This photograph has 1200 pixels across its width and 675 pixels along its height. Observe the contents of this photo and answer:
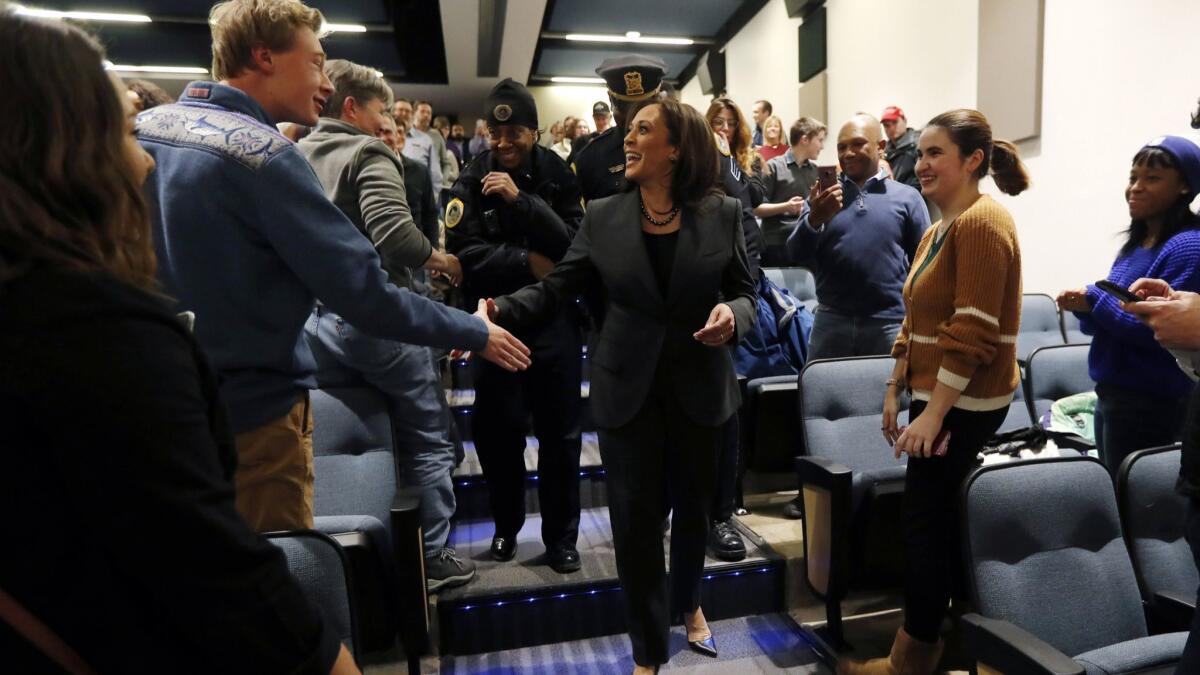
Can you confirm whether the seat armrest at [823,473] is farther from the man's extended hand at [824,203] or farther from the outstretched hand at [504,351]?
the outstretched hand at [504,351]

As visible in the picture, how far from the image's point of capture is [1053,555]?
5.00ft

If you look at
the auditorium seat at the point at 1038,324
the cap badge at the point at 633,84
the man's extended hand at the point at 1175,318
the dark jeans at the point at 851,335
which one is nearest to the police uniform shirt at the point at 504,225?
the cap badge at the point at 633,84

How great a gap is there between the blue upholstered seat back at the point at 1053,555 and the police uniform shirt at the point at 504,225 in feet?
4.32

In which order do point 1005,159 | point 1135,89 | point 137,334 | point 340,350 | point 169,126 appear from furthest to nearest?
1. point 1135,89
2. point 340,350
3. point 1005,159
4. point 169,126
5. point 137,334

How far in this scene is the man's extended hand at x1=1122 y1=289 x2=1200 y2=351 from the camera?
1154 millimetres

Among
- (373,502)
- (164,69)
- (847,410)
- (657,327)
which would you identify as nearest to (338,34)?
(164,69)

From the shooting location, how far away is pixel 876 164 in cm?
247

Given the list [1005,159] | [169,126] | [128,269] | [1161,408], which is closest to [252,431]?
[169,126]

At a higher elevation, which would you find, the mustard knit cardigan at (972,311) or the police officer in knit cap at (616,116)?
the police officer in knit cap at (616,116)

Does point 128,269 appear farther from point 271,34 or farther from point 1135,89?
point 1135,89

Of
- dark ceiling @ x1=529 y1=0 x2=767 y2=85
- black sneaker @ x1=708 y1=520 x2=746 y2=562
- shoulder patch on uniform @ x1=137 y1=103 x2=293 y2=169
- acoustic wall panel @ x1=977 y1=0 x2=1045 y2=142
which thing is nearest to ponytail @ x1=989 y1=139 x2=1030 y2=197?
black sneaker @ x1=708 y1=520 x2=746 y2=562

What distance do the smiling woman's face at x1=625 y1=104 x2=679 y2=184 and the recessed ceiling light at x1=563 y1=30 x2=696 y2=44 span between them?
25.4ft

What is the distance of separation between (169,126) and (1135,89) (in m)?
Answer: 4.12

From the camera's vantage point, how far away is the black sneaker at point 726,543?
7.39ft
